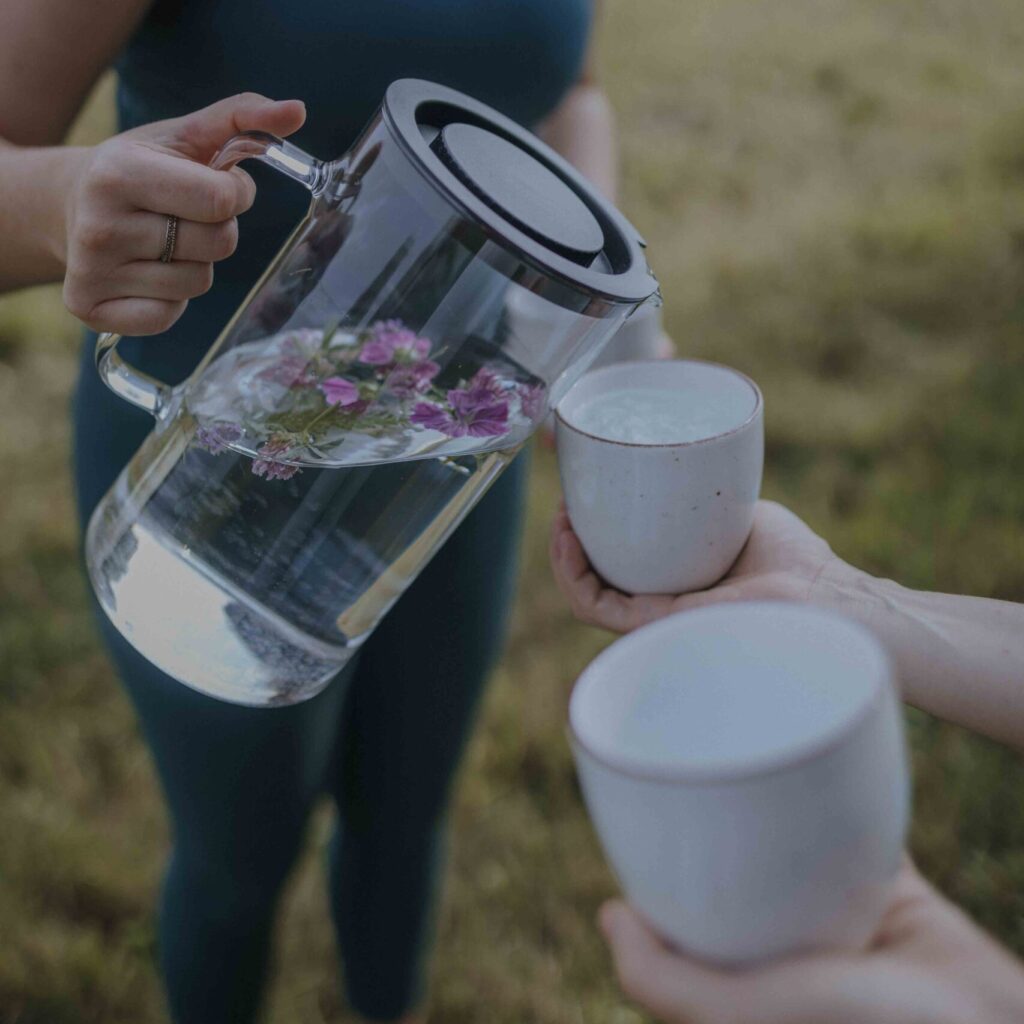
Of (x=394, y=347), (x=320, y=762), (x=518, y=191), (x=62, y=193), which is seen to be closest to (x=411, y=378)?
(x=394, y=347)

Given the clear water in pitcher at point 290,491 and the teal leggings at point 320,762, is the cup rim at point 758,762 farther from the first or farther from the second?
the teal leggings at point 320,762

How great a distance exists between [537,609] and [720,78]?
2.38 meters

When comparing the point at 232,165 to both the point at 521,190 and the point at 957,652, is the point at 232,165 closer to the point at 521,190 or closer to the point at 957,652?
the point at 521,190

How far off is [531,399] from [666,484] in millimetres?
103

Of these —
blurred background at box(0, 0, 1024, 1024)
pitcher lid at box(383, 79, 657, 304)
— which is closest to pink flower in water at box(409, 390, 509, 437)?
pitcher lid at box(383, 79, 657, 304)

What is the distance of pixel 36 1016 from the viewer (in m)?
1.40

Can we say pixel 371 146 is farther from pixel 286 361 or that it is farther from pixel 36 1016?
pixel 36 1016

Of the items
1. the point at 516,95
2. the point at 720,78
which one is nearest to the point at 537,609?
the point at 516,95

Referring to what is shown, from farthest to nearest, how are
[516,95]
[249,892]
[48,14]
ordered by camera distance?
[249,892] < [516,95] < [48,14]

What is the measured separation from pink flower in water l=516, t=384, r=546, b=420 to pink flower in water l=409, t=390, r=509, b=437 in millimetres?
23

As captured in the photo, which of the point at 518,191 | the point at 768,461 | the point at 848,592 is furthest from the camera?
the point at 768,461

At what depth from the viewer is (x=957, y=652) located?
0.72m

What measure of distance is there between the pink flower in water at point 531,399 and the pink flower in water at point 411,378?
0.20 ft

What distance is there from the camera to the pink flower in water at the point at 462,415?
0.72 meters
